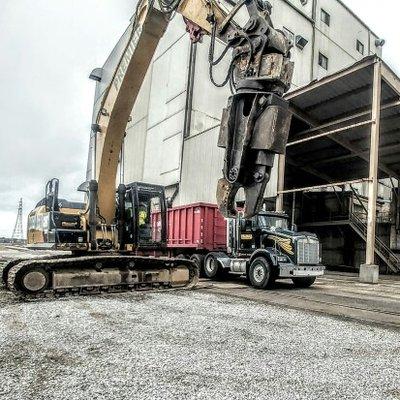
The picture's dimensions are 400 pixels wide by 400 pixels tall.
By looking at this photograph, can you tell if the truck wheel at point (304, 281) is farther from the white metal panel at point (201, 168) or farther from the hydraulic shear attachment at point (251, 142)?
the white metal panel at point (201, 168)

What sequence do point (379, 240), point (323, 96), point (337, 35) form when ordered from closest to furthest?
point (323, 96) < point (379, 240) < point (337, 35)

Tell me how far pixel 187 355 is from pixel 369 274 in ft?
41.5

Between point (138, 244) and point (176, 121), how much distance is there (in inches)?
664

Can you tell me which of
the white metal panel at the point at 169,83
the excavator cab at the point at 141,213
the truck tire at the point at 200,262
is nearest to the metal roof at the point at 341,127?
the white metal panel at the point at 169,83

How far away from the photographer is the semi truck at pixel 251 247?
10.4m

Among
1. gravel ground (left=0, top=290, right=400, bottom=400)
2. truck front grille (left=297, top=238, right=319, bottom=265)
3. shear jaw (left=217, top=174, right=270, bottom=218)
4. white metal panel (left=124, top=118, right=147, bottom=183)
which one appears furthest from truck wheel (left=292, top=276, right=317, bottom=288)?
white metal panel (left=124, top=118, right=147, bottom=183)

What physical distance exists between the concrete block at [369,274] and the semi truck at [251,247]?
3594 mm

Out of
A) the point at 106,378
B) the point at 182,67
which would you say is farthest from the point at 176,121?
the point at 106,378

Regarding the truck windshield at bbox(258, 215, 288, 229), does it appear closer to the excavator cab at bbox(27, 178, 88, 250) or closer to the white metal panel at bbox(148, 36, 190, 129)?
the excavator cab at bbox(27, 178, 88, 250)

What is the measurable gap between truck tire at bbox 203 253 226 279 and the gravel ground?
5.94 meters

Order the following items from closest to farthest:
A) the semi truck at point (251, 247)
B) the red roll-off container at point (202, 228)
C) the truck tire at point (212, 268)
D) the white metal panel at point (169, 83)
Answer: the semi truck at point (251, 247), the truck tire at point (212, 268), the red roll-off container at point (202, 228), the white metal panel at point (169, 83)

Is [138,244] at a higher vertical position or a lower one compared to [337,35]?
lower

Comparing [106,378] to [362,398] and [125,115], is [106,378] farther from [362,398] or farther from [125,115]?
[125,115]

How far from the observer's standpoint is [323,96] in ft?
61.5
